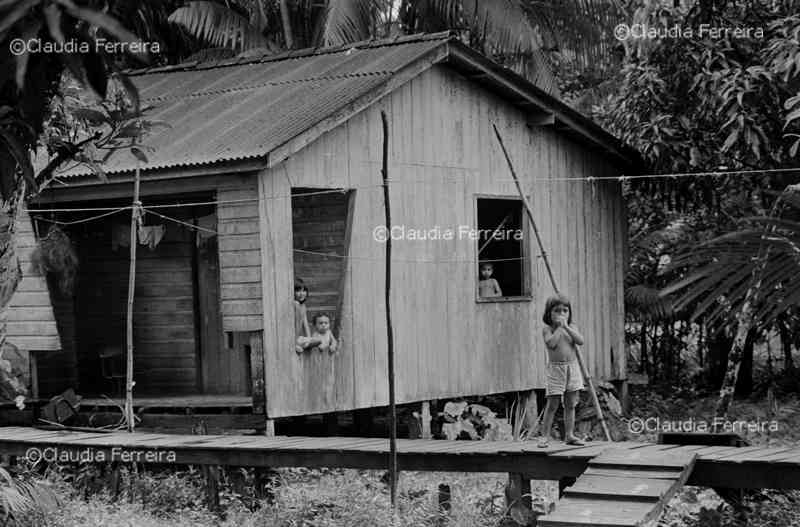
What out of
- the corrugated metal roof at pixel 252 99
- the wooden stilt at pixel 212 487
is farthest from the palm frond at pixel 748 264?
the corrugated metal roof at pixel 252 99

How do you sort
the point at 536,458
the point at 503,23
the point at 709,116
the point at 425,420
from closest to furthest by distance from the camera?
the point at 536,458
the point at 425,420
the point at 709,116
the point at 503,23

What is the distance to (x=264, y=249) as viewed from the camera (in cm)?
1120

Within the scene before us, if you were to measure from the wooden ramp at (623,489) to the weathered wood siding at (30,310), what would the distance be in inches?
262

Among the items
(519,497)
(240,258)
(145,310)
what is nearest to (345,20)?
(145,310)

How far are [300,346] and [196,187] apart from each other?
1.80m

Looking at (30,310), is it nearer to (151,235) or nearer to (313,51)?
(151,235)

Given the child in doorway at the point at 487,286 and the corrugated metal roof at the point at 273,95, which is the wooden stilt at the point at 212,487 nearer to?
the corrugated metal roof at the point at 273,95

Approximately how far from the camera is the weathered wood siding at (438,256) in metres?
11.5

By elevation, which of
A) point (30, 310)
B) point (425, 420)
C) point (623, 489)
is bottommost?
point (425, 420)

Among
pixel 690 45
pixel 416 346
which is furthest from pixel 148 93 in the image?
pixel 690 45

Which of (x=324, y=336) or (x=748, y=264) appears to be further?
(x=324, y=336)

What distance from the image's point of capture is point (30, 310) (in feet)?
41.4

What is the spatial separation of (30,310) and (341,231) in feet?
11.4

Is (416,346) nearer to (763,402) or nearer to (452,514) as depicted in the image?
(452,514)
